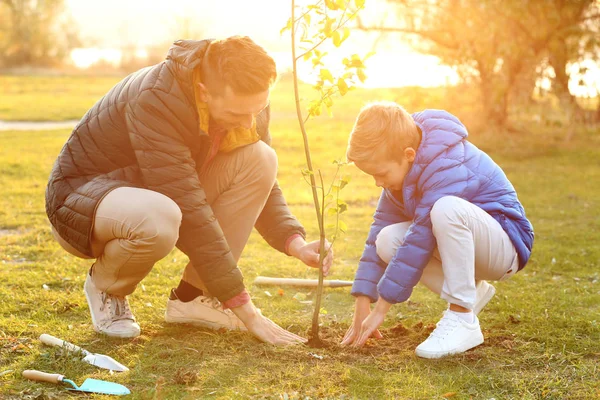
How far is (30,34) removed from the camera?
85.6 feet

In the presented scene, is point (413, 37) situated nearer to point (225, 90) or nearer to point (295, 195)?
point (295, 195)

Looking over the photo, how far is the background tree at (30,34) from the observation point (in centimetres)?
2608

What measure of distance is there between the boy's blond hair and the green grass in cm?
90

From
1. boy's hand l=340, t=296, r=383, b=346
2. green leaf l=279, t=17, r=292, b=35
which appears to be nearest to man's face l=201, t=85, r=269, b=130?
green leaf l=279, t=17, r=292, b=35

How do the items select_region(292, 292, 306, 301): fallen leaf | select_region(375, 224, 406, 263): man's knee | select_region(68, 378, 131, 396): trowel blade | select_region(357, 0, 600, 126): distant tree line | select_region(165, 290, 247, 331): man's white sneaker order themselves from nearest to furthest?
1. select_region(68, 378, 131, 396): trowel blade
2. select_region(375, 224, 406, 263): man's knee
3. select_region(165, 290, 247, 331): man's white sneaker
4. select_region(292, 292, 306, 301): fallen leaf
5. select_region(357, 0, 600, 126): distant tree line

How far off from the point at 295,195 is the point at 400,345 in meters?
4.54

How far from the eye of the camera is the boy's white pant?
313 cm

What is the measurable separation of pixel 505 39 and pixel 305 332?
694 centimetres

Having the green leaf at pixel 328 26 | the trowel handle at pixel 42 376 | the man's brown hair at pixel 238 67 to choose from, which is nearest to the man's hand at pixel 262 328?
the trowel handle at pixel 42 376

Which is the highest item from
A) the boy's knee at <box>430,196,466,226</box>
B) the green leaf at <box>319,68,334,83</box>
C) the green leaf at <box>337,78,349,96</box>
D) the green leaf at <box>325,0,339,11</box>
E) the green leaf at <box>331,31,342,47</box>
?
the green leaf at <box>325,0,339,11</box>

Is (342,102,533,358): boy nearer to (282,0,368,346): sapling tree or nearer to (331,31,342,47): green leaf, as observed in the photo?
(282,0,368,346): sapling tree

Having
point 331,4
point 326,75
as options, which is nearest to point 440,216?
Result: point 326,75

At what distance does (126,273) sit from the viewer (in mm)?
3406

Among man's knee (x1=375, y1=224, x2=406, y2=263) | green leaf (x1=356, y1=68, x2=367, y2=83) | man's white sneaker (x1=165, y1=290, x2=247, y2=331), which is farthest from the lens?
man's white sneaker (x1=165, y1=290, x2=247, y2=331)
